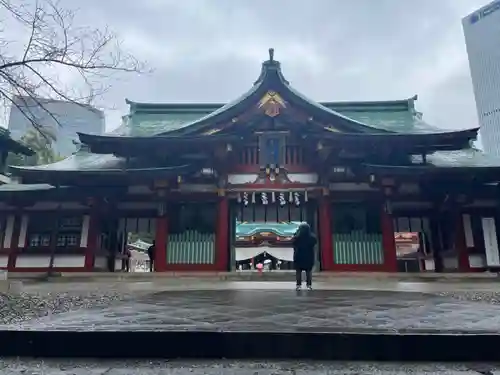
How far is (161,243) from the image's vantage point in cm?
1495

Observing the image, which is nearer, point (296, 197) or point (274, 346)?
point (274, 346)

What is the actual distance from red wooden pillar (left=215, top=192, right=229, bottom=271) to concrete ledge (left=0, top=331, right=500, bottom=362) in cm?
1140

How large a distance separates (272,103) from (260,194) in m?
3.86

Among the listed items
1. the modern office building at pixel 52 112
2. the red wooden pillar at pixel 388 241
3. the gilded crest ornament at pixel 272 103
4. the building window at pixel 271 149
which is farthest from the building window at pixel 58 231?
the red wooden pillar at pixel 388 241

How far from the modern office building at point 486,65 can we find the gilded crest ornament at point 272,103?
6565cm

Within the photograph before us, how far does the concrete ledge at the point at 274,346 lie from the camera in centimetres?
Answer: 317

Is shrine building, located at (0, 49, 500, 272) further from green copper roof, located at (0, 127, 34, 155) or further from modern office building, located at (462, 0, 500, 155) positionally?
modern office building, located at (462, 0, 500, 155)

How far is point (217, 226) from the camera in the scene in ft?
49.3

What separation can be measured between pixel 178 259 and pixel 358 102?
43.3 ft

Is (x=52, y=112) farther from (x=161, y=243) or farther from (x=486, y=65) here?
(x=486, y=65)

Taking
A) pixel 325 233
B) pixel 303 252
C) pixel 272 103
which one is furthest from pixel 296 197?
pixel 303 252

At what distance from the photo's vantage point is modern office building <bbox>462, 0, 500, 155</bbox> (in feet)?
237

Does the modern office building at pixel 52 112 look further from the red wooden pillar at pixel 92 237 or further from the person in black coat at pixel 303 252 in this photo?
the red wooden pillar at pixel 92 237

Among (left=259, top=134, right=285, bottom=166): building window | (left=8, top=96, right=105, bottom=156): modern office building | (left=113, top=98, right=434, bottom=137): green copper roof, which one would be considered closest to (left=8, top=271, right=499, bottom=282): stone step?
(left=259, top=134, right=285, bottom=166): building window
